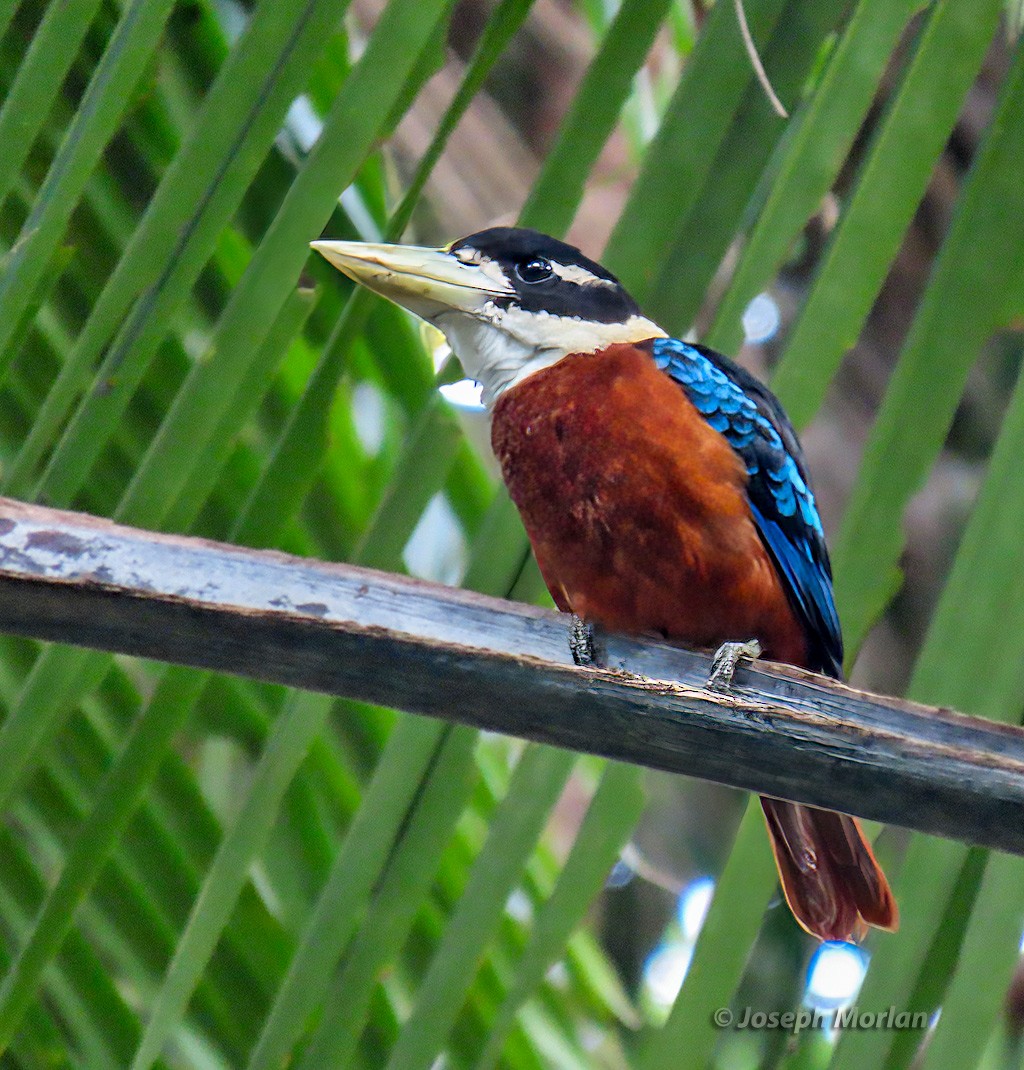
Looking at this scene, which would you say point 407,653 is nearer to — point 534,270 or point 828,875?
point 828,875

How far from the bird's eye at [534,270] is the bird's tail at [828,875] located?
1.15 metres

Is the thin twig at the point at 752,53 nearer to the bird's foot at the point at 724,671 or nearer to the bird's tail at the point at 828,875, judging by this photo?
the bird's foot at the point at 724,671

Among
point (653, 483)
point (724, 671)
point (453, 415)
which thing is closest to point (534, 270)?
point (653, 483)

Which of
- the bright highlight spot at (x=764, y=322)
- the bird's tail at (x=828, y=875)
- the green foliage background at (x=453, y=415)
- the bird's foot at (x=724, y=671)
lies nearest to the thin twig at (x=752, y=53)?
the green foliage background at (x=453, y=415)

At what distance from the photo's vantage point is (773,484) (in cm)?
252

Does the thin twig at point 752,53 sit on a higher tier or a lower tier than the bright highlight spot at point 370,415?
higher

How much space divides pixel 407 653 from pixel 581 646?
397mm

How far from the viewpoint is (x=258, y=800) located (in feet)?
5.57

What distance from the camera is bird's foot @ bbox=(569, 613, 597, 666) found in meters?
1.53

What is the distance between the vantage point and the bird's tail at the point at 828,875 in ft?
7.25

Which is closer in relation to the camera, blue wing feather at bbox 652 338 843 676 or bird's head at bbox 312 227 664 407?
blue wing feather at bbox 652 338 843 676

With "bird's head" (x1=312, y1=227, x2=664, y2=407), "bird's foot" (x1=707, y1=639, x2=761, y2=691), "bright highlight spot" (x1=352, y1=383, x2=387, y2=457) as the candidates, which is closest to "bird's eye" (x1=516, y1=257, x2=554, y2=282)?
"bird's head" (x1=312, y1=227, x2=664, y2=407)

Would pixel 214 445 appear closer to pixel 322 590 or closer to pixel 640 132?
pixel 322 590

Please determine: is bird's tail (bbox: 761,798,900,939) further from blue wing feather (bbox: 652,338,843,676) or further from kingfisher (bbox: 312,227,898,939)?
blue wing feather (bbox: 652,338,843,676)
